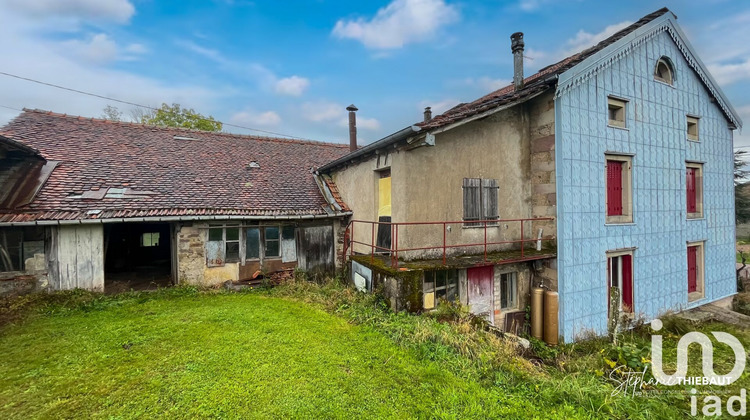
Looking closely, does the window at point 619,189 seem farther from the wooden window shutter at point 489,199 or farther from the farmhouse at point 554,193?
the wooden window shutter at point 489,199

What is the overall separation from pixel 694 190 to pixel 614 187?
15.5 ft

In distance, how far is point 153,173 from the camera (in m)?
10.3

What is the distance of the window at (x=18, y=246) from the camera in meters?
7.54

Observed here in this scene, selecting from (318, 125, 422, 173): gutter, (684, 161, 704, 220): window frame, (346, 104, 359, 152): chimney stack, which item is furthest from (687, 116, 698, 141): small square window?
(346, 104, 359, 152): chimney stack

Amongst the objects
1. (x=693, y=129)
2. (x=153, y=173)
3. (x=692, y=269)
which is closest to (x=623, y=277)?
(x=692, y=269)

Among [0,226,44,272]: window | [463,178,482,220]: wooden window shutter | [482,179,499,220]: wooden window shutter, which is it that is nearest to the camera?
[0,226,44,272]: window

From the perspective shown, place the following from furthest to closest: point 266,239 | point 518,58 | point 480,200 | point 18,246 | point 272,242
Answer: point 272,242, point 266,239, point 518,58, point 480,200, point 18,246

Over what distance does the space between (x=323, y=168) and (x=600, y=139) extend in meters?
9.12

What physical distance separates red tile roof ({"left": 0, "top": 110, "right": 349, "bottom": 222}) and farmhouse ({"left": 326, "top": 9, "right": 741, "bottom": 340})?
3.13 m

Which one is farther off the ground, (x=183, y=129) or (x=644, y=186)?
(x=183, y=129)

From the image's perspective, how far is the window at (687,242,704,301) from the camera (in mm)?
10977

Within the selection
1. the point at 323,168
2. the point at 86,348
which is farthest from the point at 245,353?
the point at 323,168

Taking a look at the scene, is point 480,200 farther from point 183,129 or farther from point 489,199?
point 183,129

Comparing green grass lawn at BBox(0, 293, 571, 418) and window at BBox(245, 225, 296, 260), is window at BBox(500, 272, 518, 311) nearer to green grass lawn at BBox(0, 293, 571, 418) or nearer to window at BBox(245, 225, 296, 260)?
green grass lawn at BBox(0, 293, 571, 418)
